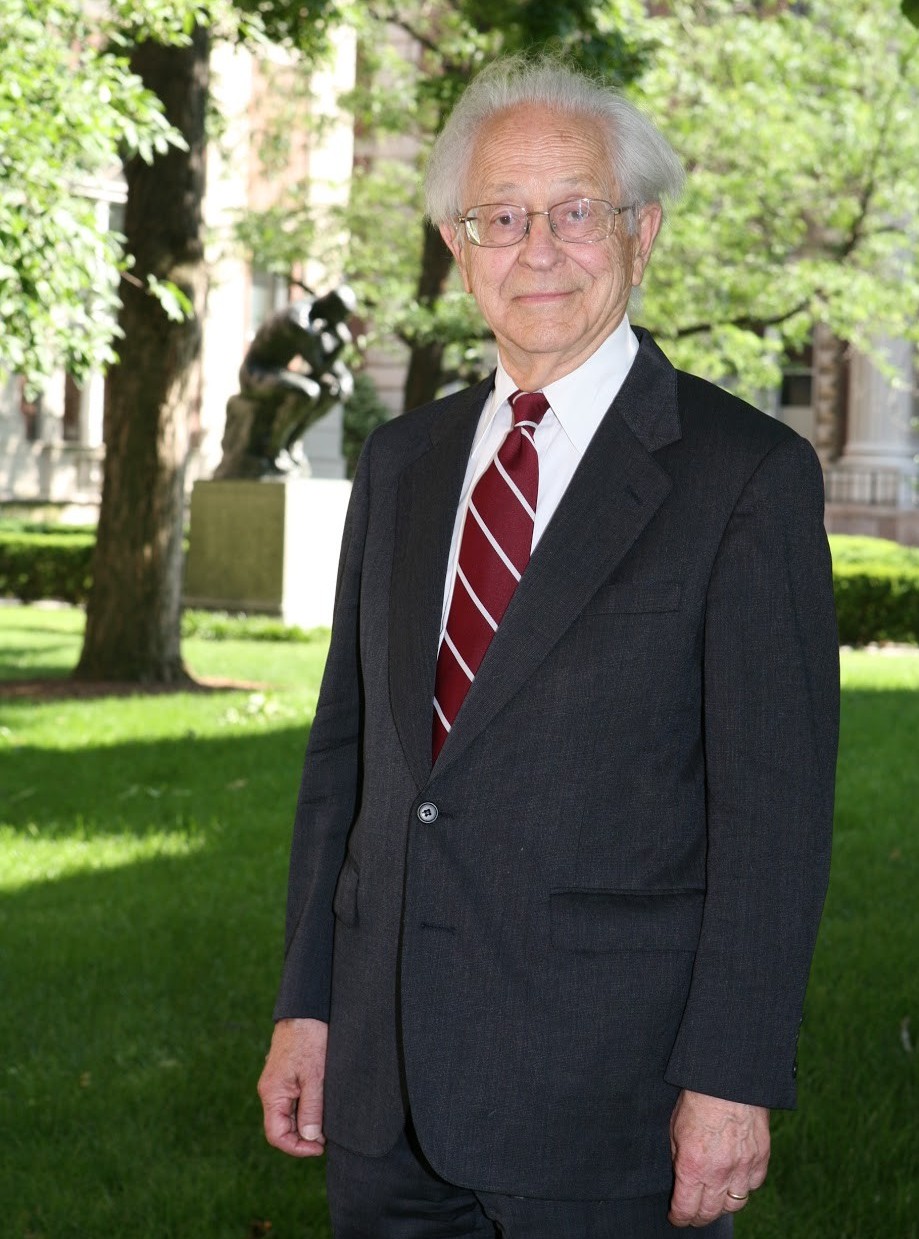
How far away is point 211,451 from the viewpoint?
30359 mm

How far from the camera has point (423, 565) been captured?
247 cm

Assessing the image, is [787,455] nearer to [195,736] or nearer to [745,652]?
[745,652]

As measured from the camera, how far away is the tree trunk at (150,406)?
1309 centimetres

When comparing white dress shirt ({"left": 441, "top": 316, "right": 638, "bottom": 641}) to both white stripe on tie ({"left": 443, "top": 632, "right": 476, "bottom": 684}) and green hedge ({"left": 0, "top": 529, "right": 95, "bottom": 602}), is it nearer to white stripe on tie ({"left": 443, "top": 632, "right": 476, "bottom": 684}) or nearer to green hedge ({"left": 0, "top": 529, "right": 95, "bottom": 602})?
white stripe on tie ({"left": 443, "top": 632, "right": 476, "bottom": 684})

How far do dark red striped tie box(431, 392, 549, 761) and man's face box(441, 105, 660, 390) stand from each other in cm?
8

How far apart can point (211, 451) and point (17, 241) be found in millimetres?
22109

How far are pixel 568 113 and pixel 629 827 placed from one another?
1042 mm

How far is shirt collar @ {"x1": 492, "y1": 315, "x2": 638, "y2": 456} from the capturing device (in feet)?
7.95

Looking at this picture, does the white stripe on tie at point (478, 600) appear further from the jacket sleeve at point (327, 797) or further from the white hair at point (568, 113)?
the white hair at point (568, 113)

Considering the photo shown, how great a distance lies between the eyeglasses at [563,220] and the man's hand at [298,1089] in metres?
1.25

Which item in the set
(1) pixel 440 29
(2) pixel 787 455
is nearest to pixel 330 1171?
(2) pixel 787 455

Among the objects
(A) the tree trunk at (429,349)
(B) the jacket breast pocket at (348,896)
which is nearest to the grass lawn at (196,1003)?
(B) the jacket breast pocket at (348,896)

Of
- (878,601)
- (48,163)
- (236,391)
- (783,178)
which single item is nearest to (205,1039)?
(48,163)

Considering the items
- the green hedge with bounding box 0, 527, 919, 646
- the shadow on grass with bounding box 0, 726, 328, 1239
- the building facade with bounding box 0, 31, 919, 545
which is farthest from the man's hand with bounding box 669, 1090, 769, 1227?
the building facade with bounding box 0, 31, 919, 545
